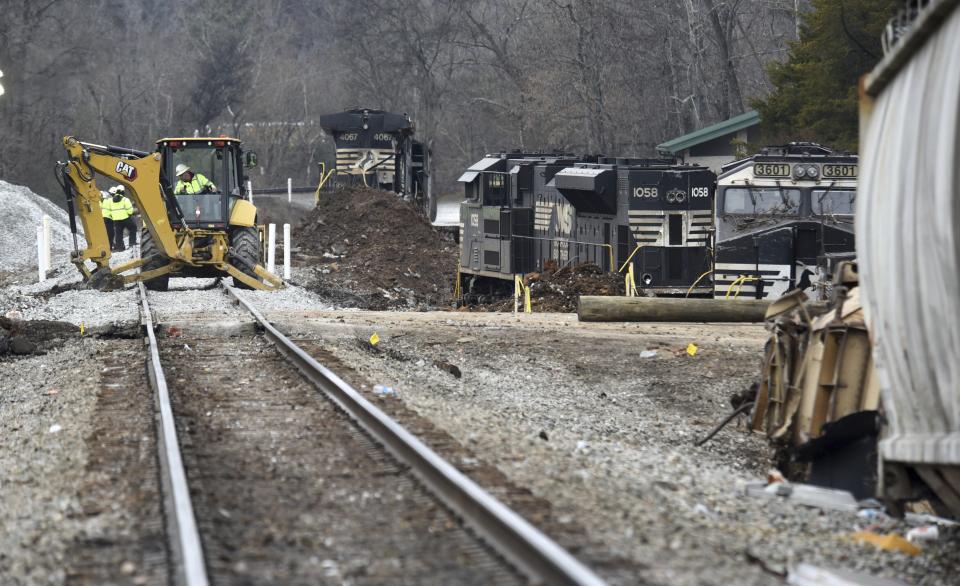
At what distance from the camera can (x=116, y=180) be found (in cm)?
2272

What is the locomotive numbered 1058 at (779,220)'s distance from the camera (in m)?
19.5

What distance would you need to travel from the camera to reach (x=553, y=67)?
5472cm

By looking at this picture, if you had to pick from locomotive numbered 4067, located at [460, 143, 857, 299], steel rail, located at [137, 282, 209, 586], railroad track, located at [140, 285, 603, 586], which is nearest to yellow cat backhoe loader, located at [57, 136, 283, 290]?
locomotive numbered 4067, located at [460, 143, 857, 299]

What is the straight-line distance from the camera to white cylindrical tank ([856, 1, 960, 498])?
21.5 feet

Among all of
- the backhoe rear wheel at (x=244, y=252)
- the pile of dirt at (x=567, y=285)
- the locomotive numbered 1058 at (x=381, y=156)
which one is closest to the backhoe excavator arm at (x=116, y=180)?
the backhoe rear wheel at (x=244, y=252)

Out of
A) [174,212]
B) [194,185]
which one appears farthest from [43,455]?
[194,185]

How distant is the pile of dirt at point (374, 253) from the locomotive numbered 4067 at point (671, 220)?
2470mm

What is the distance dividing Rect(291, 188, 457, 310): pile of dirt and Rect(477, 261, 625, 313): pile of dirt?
432 cm

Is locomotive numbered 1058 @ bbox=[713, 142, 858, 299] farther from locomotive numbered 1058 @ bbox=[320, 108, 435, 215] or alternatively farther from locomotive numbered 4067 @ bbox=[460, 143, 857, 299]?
locomotive numbered 1058 @ bbox=[320, 108, 435, 215]

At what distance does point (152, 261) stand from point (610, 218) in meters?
8.65

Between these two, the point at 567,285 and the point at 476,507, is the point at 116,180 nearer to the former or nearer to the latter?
the point at 567,285

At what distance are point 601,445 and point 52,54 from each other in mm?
61029

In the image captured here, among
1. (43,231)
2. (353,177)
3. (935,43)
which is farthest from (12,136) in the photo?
(935,43)

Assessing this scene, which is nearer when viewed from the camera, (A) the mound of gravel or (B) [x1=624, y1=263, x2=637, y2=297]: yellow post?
(B) [x1=624, y1=263, x2=637, y2=297]: yellow post
